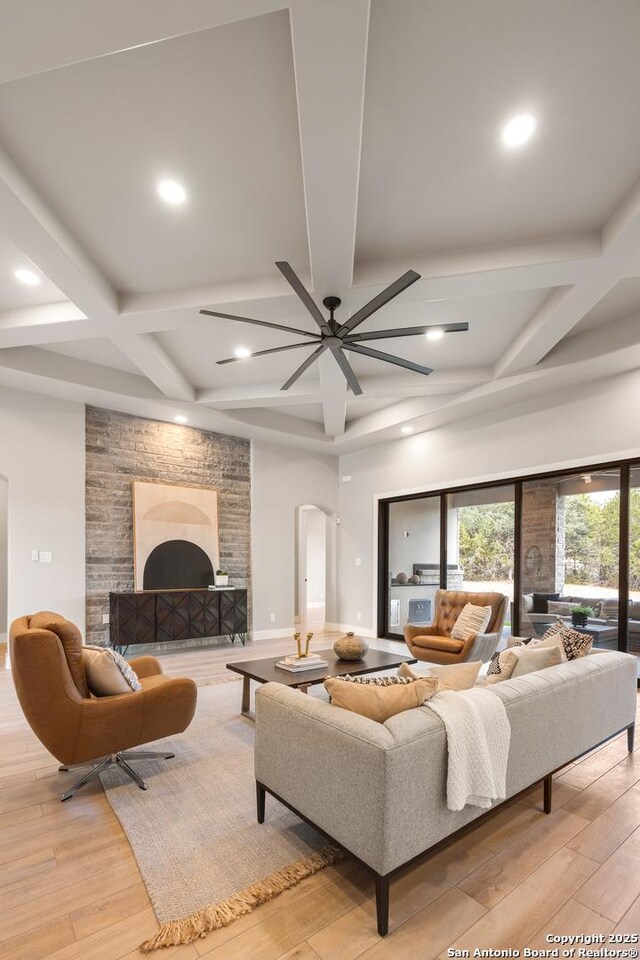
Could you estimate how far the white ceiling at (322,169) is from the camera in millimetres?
1826

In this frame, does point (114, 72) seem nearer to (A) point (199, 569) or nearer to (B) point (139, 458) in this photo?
(B) point (139, 458)

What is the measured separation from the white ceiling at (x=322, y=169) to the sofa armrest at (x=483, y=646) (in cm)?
275

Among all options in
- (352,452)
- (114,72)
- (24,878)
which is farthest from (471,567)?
(114,72)

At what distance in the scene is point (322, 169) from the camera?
232 centimetres

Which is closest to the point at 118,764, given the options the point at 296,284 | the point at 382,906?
the point at 382,906

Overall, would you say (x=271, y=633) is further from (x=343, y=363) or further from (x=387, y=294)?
(x=387, y=294)

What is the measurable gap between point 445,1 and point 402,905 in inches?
130

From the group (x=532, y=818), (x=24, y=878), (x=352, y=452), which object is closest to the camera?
(x=24, y=878)

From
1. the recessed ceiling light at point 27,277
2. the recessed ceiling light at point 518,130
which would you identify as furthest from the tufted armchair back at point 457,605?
the recessed ceiling light at point 27,277

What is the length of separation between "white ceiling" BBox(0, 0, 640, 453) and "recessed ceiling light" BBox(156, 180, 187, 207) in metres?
0.07

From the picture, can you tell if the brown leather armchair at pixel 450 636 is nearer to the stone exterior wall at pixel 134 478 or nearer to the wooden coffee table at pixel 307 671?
the wooden coffee table at pixel 307 671

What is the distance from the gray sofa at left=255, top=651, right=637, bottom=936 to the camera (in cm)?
163

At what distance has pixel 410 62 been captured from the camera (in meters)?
2.00

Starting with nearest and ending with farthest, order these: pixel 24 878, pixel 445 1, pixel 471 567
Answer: pixel 445 1 → pixel 24 878 → pixel 471 567
